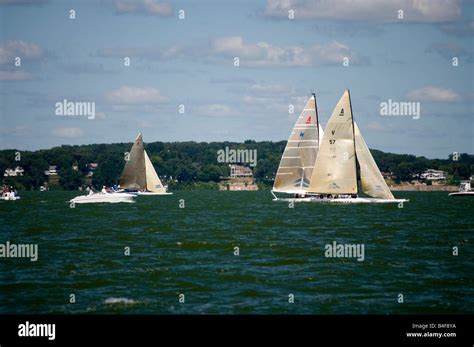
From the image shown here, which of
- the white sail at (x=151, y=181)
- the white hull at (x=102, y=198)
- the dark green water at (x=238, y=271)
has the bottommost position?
the dark green water at (x=238, y=271)

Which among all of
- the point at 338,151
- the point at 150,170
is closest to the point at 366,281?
the point at 338,151

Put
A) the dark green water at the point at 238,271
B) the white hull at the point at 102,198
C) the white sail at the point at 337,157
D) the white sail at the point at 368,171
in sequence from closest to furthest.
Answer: the dark green water at the point at 238,271 → the white sail at the point at 337,157 → the white sail at the point at 368,171 → the white hull at the point at 102,198

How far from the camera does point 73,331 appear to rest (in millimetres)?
26141

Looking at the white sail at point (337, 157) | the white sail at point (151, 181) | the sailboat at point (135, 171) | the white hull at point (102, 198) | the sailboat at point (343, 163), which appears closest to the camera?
the white sail at point (337, 157)

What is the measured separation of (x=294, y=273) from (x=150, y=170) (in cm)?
12028

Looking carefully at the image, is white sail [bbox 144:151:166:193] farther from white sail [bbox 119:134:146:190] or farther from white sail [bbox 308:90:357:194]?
white sail [bbox 308:90:357:194]

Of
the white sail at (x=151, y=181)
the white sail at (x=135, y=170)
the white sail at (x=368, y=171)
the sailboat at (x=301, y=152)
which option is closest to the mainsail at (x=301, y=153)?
the sailboat at (x=301, y=152)

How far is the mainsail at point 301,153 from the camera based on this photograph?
106 m

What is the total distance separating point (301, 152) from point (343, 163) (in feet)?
35.1

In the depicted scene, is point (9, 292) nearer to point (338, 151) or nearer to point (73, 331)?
Result: point (73, 331)

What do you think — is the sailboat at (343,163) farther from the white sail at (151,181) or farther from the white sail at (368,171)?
the white sail at (151,181)

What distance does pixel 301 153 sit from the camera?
355ft

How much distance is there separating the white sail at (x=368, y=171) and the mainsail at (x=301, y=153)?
9.68m

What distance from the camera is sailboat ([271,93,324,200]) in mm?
106312
